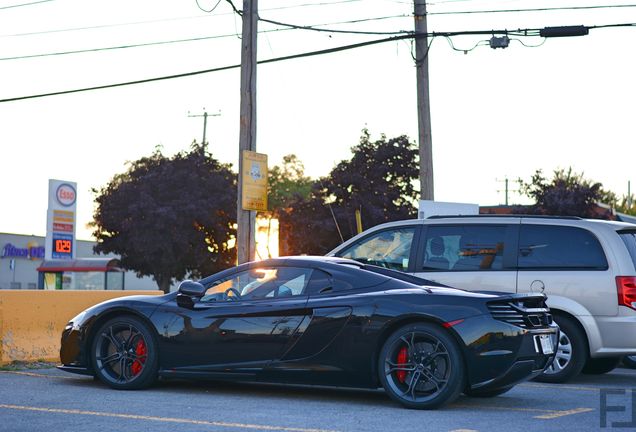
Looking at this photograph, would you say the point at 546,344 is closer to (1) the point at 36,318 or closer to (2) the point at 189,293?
(2) the point at 189,293

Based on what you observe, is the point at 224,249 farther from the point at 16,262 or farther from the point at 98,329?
the point at 98,329

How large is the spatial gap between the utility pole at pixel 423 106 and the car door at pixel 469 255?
7112mm

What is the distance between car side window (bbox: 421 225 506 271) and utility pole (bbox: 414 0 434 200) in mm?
7107

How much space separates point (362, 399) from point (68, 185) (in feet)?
91.0

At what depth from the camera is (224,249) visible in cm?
5588

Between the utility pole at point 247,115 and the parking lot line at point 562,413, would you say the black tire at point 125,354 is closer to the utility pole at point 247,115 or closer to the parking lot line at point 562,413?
the parking lot line at point 562,413

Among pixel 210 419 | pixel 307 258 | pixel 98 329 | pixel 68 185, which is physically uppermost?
pixel 68 185

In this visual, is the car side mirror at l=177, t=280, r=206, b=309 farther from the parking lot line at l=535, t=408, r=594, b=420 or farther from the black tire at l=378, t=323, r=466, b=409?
the parking lot line at l=535, t=408, r=594, b=420

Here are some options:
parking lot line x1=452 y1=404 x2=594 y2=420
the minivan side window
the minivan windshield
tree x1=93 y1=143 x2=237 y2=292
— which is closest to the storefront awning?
tree x1=93 y1=143 x2=237 y2=292

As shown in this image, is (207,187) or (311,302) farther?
(207,187)

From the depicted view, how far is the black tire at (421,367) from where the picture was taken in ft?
29.1

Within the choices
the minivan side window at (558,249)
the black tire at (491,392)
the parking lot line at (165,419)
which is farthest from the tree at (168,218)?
the parking lot line at (165,419)

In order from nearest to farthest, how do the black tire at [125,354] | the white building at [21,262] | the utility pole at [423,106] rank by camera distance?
1. the black tire at [125,354]
2. the utility pole at [423,106]
3. the white building at [21,262]

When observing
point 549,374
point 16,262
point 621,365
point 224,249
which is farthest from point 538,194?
point 16,262
